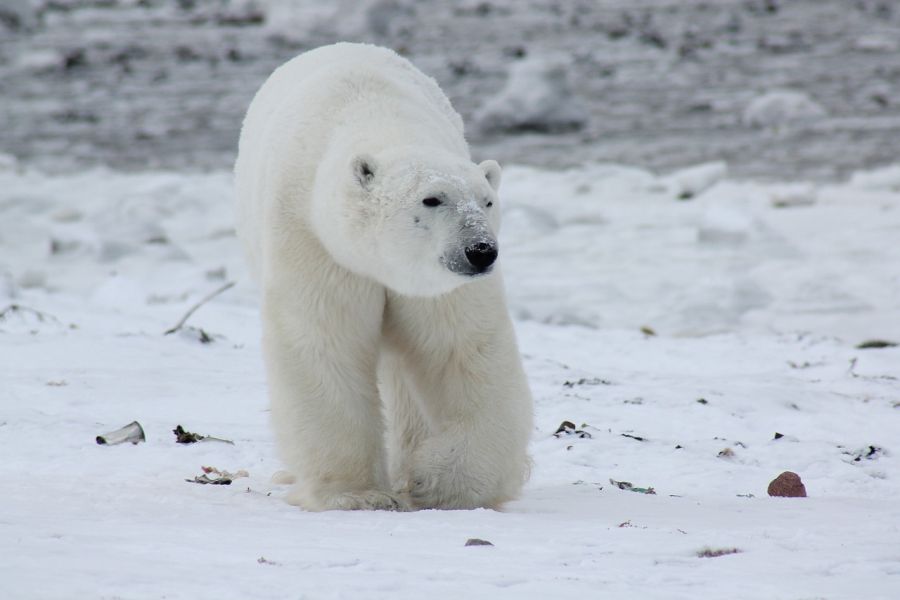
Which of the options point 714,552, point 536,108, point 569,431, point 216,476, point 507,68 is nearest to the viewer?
point 714,552

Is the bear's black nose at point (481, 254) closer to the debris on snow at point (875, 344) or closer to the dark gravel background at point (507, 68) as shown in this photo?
the debris on snow at point (875, 344)

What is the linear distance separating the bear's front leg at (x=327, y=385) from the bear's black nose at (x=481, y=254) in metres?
0.50

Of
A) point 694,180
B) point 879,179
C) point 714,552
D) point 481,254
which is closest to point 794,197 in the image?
point 694,180

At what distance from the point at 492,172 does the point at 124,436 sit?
5.15ft

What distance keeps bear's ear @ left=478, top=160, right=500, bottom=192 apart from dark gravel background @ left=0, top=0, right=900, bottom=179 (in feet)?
26.3

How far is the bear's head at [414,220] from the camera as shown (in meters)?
3.36

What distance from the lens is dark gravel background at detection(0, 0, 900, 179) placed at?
43.1 ft

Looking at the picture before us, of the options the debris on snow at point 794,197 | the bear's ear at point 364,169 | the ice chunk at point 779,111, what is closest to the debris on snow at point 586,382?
the bear's ear at point 364,169

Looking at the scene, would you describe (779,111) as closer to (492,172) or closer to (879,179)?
(879,179)

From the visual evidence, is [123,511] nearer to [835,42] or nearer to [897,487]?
[897,487]

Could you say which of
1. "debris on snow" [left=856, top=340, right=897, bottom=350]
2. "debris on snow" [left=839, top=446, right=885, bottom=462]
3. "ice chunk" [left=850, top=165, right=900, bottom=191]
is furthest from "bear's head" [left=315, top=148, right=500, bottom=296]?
"ice chunk" [left=850, top=165, right=900, bottom=191]

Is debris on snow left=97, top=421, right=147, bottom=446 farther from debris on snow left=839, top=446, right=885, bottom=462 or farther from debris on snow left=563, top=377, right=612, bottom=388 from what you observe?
debris on snow left=839, top=446, right=885, bottom=462

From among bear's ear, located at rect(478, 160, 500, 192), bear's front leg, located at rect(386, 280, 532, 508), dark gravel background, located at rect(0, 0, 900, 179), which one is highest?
bear's ear, located at rect(478, 160, 500, 192)

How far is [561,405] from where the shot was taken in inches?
200
